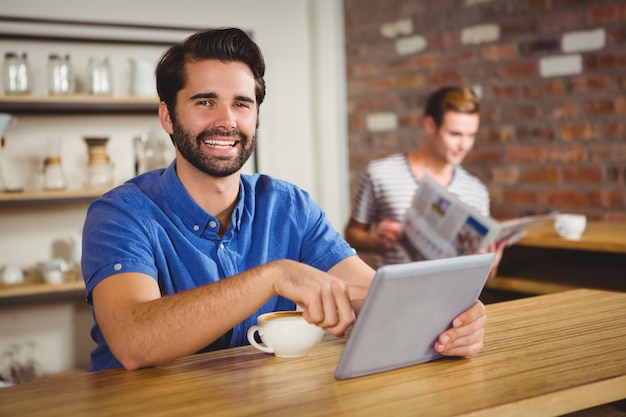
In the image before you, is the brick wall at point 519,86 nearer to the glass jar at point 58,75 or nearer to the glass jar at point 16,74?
the glass jar at point 58,75

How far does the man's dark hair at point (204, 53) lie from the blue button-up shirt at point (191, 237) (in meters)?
0.19

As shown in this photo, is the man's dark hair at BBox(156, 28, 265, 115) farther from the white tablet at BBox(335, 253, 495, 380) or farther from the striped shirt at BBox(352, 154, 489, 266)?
the striped shirt at BBox(352, 154, 489, 266)

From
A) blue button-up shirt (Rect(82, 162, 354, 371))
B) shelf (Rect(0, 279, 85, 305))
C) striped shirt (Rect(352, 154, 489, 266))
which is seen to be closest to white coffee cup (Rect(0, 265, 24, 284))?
shelf (Rect(0, 279, 85, 305))

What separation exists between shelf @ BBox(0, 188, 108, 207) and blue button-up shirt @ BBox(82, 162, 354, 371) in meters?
1.69

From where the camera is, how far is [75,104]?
3344 mm

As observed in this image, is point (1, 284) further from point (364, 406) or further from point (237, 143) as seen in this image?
point (364, 406)

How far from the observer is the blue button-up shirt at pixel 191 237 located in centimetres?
151

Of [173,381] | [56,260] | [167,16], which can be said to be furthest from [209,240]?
[167,16]

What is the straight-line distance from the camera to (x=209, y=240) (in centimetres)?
167

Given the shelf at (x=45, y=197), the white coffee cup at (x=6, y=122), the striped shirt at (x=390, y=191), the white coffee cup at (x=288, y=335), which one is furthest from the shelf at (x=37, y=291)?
the white coffee cup at (x=288, y=335)

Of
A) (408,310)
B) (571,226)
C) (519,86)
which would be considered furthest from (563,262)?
(408,310)

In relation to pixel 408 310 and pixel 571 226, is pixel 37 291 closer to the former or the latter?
pixel 571 226

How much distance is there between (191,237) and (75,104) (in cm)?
192

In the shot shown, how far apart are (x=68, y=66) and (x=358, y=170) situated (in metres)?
1.77
